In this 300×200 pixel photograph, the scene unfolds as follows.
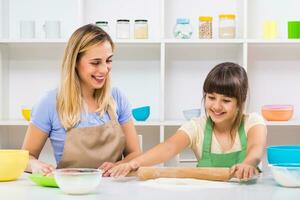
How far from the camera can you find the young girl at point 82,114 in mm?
2324

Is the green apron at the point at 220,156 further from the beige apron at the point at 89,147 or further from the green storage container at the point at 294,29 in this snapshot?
the green storage container at the point at 294,29

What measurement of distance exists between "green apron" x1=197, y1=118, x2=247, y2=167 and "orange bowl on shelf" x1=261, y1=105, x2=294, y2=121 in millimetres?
1349

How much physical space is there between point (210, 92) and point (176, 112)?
1.68 meters

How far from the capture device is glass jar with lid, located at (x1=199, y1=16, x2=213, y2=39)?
145 inches

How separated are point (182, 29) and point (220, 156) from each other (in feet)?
4.84

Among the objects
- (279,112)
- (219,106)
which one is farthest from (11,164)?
(279,112)

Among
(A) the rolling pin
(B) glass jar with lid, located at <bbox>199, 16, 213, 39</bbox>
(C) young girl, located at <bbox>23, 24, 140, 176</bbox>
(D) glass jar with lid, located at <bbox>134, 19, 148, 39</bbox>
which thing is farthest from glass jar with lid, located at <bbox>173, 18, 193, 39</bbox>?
(A) the rolling pin

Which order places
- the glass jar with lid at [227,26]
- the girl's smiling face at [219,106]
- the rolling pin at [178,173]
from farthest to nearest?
the glass jar with lid at [227,26] < the girl's smiling face at [219,106] < the rolling pin at [178,173]

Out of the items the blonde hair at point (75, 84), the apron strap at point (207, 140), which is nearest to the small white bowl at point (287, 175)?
the apron strap at point (207, 140)

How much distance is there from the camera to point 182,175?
186 cm

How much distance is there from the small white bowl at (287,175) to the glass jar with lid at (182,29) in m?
2.00

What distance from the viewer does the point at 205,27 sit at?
12.1ft

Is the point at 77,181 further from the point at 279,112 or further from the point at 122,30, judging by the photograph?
the point at 279,112

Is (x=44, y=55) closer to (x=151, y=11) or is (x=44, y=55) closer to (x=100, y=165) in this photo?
(x=151, y=11)
